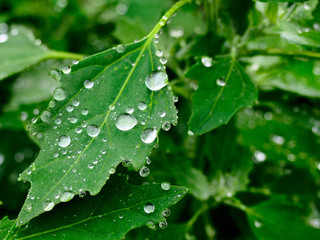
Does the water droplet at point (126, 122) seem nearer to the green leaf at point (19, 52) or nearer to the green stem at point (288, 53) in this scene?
the green stem at point (288, 53)

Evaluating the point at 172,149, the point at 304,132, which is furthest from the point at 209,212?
the point at 304,132

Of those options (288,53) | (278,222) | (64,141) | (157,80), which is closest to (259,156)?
(278,222)

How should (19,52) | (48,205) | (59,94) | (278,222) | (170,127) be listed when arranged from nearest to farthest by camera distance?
(48,205) → (59,94) → (170,127) → (278,222) → (19,52)

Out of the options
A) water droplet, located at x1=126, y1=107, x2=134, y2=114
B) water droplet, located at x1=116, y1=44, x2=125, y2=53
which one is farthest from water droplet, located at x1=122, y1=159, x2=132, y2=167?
water droplet, located at x1=116, y1=44, x2=125, y2=53

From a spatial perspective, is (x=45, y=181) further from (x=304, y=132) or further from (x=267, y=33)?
(x=304, y=132)

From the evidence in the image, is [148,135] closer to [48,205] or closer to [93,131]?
[93,131]

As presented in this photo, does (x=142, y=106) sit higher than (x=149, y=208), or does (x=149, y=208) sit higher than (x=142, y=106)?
(x=142, y=106)

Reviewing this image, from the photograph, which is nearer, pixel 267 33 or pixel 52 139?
pixel 52 139
